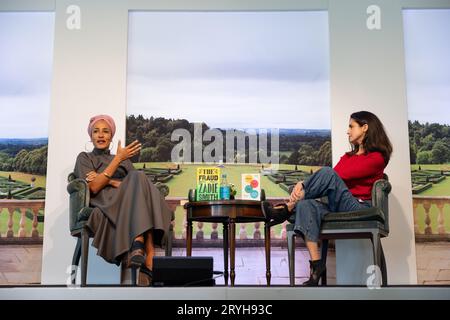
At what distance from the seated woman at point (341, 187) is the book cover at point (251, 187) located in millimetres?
422

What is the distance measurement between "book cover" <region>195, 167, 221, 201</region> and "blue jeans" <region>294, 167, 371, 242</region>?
760mm

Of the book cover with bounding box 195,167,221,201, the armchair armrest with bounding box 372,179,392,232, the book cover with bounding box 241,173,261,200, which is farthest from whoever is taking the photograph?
the book cover with bounding box 241,173,261,200

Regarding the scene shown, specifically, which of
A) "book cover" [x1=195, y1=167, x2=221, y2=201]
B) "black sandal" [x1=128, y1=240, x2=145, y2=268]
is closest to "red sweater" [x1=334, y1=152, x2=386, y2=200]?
"book cover" [x1=195, y1=167, x2=221, y2=201]

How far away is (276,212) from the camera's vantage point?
433 centimetres

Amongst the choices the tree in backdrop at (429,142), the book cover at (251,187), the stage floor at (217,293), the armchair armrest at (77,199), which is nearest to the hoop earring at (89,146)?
the armchair armrest at (77,199)

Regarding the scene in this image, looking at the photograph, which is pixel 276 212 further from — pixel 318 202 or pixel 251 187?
pixel 251 187

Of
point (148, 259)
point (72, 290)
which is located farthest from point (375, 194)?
point (72, 290)

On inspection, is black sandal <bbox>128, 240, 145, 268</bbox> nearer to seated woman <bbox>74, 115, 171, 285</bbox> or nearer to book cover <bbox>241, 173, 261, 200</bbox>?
seated woman <bbox>74, 115, 171, 285</bbox>

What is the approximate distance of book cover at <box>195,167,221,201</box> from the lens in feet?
15.1

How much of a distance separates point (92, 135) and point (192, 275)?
2073 mm

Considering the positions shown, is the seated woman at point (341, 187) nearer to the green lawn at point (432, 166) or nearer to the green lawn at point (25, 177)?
the green lawn at point (432, 166)

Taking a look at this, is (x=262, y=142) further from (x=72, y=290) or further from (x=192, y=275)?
(x=72, y=290)

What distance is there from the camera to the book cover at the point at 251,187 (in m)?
4.80
